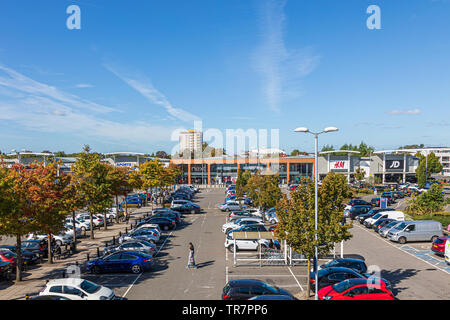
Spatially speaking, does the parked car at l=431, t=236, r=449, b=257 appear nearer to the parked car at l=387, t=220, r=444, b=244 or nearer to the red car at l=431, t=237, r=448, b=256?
the red car at l=431, t=237, r=448, b=256

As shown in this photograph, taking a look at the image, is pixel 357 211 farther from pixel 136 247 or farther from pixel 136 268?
pixel 136 268

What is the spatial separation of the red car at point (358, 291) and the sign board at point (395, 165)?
72.1 m

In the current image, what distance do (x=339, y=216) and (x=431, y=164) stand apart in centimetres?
8226

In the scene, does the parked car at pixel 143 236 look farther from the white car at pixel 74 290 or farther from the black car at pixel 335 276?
the black car at pixel 335 276

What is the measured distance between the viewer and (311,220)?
15.0 meters

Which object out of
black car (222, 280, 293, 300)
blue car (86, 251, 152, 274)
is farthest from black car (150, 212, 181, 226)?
black car (222, 280, 293, 300)

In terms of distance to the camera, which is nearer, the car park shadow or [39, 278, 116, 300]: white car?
[39, 278, 116, 300]: white car

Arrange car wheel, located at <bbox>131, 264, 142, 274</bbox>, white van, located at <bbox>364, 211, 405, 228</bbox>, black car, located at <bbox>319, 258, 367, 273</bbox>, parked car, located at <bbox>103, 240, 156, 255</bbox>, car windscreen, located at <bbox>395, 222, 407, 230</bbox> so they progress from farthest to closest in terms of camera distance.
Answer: white van, located at <bbox>364, 211, 405, 228</bbox> → car windscreen, located at <bbox>395, 222, 407, 230</bbox> → parked car, located at <bbox>103, 240, 156, 255</bbox> → car wheel, located at <bbox>131, 264, 142, 274</bbox> → black car, located at <bbox>319, 258, 367, 273</bbox>

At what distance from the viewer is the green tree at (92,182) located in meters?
27.6

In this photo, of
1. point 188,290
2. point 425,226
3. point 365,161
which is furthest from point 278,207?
point 365,161

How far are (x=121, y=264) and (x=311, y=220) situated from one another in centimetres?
1171

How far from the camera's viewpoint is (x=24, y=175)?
63.4 ft

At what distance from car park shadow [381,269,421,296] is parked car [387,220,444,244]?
727cm

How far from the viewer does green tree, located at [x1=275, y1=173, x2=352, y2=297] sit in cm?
1483
